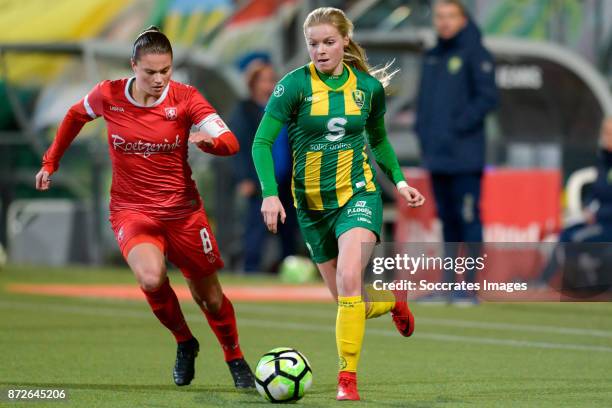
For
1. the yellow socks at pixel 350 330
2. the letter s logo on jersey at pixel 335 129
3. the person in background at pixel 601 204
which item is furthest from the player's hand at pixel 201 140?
the person in background at pixel 601 204

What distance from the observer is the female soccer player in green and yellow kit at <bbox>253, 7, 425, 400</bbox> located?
6.93 meters

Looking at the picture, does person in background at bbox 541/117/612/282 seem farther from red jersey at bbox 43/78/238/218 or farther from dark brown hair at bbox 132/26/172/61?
dark brown hair at bbox 132/26/172/61

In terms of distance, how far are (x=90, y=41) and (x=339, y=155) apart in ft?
37.4

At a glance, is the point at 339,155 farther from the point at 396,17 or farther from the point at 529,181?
the point at 396,17

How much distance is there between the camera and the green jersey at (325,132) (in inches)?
279

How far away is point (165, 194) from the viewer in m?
7.43

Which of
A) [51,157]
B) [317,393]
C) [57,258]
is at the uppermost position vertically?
[51,157]

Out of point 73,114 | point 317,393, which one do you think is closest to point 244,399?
point 317,393

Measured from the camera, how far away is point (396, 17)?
16.4 metres

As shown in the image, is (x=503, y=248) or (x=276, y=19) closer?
(x=503, y=248)

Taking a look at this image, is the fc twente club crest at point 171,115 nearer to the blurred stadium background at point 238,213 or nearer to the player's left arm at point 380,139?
the player's left arm at point 380,139

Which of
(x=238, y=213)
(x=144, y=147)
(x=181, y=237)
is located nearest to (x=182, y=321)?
(x=181, y=237)

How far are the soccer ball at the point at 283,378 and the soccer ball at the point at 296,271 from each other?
8.49 metres

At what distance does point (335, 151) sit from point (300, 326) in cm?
378
